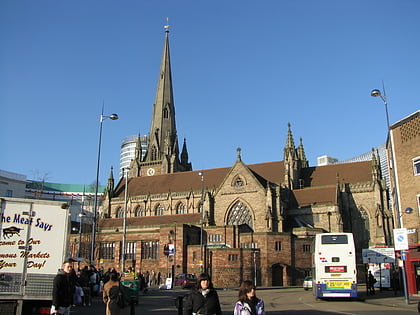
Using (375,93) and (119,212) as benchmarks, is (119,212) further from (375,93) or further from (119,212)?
(375,93)

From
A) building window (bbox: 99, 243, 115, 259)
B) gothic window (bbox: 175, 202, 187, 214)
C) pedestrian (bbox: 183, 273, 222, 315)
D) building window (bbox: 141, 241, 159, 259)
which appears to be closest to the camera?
pedestrian (bbox: 183, 273, 222, 315)

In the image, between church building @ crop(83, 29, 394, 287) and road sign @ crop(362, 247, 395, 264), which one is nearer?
road sign @ crop(362, 247, 395, 264)

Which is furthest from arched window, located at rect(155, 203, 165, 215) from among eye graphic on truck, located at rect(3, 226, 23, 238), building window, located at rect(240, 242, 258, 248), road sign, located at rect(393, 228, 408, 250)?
eye graphic on truck, located at rect(3, 226, 23, 238)

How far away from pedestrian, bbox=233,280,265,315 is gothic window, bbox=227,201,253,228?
4731 centimetres

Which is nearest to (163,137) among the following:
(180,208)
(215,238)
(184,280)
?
(180,208)

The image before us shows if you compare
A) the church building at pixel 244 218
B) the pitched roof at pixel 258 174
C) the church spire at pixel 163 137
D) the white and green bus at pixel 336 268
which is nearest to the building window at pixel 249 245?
the church building at pixel 244 218

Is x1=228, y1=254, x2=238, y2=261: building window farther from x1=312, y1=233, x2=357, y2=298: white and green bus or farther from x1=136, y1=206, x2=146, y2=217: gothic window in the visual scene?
x1=136, y1=206, x2=146, y2=217: gothic window

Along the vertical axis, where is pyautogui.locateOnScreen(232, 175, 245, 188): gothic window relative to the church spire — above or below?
below

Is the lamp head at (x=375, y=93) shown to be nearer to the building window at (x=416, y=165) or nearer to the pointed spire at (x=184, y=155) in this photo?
the building window at (x=416, y=165)

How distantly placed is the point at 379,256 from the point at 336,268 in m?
10.5

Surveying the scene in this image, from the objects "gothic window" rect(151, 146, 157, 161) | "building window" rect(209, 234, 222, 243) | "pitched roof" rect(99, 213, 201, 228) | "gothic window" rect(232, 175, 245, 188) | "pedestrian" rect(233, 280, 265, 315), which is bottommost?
"pedestrian" rect(233, 280, 265, 315)

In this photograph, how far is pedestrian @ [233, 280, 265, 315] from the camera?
7.33m

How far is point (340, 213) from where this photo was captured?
175ft

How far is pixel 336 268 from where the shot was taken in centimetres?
2281
